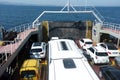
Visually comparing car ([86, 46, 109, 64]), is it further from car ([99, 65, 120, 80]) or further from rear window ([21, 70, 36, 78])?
rear window ([21, 70, 36, 78])

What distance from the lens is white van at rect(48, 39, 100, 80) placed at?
1387cm

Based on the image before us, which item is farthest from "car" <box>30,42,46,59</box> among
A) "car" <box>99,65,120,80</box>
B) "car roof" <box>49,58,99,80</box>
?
"car roof" <box>49,58,99,80</box>

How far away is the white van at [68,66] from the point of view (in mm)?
13867

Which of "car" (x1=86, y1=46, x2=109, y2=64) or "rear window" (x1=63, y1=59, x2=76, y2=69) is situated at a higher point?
"rear window" (x1=63, y1=59, x2=76, y2=69)

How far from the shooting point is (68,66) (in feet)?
50.5

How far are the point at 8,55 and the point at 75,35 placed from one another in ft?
63.5

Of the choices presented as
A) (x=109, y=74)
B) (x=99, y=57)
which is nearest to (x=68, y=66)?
(x=109, y=74)

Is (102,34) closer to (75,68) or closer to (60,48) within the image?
(60,48)

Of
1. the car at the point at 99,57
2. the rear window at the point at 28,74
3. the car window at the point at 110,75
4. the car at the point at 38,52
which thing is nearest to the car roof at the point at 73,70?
the rear window at the point at 28,74

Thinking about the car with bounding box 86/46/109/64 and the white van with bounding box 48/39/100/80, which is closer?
the white van with bounding box 48/39/100/80

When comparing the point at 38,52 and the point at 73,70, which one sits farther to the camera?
the point at 38,52

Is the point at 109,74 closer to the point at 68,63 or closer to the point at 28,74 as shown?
the point at 68,63

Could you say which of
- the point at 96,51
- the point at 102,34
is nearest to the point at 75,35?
the point at 102,34

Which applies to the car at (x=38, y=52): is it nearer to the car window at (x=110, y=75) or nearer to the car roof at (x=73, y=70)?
the car roof at (x=73, y=70)
